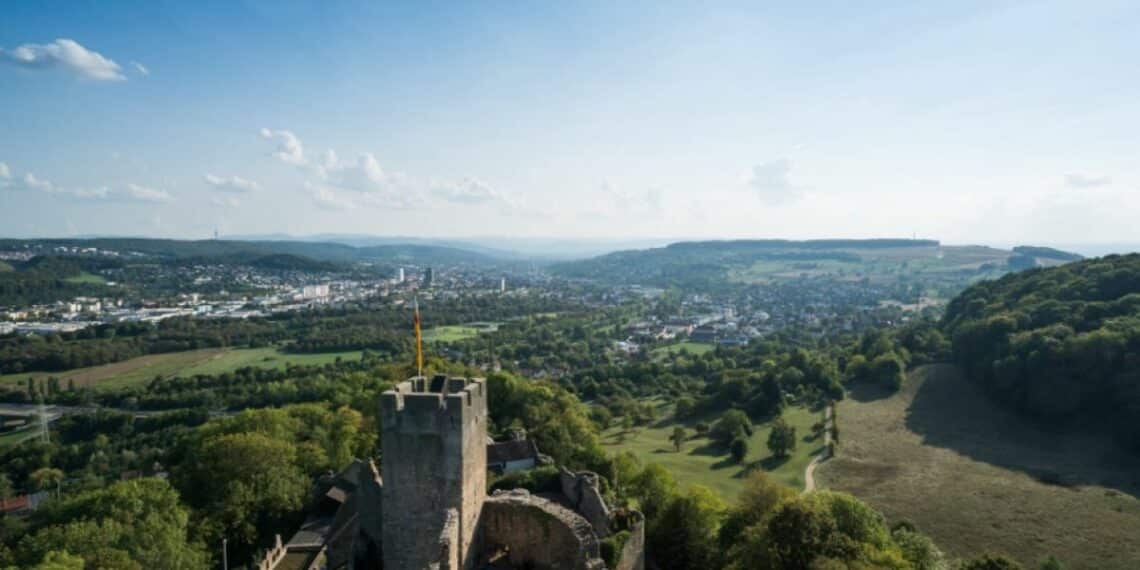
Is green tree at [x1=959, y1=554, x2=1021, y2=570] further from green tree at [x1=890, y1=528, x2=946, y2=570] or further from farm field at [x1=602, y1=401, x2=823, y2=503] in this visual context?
farm field at [x1=602, y1=401, x2=823, y2=503]

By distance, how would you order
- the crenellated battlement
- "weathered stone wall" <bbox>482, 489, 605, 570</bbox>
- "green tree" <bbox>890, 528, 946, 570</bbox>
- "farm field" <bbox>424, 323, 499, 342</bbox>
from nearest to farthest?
the crenellated battlement, "weathered stone wall" <bbox>482, 489, 605, 570</bbox>, "green tree" <bbox>890, 528, 946, 570</bbox>, "farm field" <bbox>424, 323, 499, 342</bbox>

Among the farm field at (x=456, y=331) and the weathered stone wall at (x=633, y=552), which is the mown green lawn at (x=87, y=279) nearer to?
the farm field at (x=456, y=331)

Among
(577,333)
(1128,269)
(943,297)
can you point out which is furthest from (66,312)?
(943,297)

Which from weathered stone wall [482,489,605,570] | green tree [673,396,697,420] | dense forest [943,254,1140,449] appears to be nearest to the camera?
weathered stone wall [482,489,605,570]

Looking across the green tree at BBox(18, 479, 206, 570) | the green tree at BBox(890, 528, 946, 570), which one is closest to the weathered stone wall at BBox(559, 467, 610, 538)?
the green tree at BBox(890, 528, 946, 570)

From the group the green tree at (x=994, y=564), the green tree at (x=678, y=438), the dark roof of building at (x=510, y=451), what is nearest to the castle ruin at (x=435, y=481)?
the green tree at (x=994, y=564)

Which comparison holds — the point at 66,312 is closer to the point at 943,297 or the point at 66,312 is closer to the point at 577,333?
the point at 577,333

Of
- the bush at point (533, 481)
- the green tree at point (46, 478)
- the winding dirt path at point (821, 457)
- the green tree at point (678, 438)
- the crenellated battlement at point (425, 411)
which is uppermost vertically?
the crenellated battlement at point (425, 411)
